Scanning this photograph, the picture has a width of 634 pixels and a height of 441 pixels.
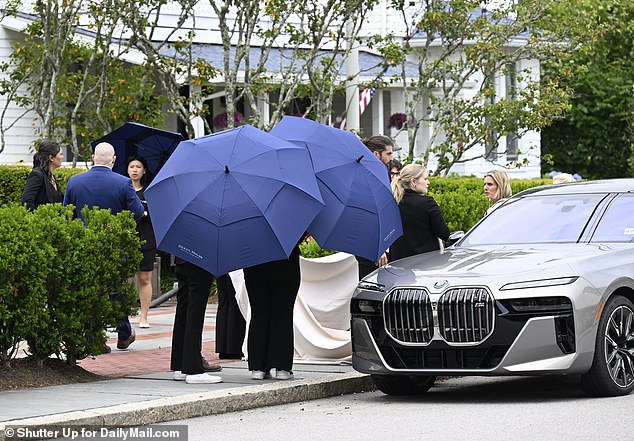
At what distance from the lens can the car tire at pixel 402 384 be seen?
10.1 metres

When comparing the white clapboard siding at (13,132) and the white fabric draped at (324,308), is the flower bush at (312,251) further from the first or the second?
the white clapboard siding at (13,132)

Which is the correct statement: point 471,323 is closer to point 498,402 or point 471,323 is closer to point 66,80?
point 498,402

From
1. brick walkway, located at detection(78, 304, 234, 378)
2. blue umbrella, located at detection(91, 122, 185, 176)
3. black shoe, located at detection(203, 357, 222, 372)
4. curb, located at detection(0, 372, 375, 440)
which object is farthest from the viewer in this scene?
blue umbrella, located at detection(91, 122, 185, 176)

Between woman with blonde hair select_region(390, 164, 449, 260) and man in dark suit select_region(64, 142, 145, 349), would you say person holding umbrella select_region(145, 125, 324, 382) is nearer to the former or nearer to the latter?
woman with blonde hair select_region(390, 164, 449, 260)

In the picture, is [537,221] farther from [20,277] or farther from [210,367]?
[20,277]

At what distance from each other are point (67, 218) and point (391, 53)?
1168cm

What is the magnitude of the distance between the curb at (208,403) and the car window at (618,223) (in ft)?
7.53

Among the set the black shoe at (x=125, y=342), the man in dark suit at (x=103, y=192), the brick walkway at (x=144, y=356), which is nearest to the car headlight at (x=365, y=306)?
the brick walkway at (x=144, y=356)

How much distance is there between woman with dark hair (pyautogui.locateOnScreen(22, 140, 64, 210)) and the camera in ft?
41.1

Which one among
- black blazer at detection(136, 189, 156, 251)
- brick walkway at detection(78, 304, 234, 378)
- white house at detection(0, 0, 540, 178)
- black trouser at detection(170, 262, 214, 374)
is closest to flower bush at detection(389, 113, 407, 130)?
white house at detection(0, 0, 540, 178)

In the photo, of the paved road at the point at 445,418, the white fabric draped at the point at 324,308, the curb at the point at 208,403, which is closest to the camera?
the paved road at the point at 445,418

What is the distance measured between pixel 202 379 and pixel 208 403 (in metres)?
0.86

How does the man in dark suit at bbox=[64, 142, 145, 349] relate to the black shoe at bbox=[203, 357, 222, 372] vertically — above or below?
above

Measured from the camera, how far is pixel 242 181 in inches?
378
